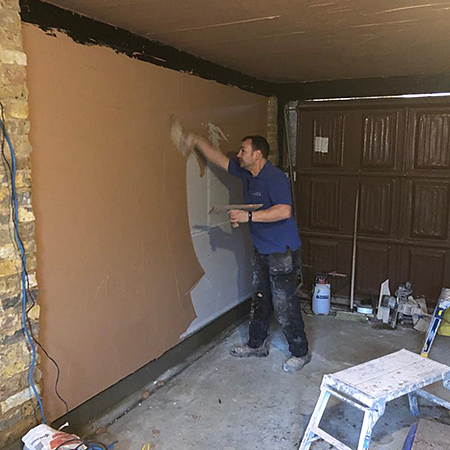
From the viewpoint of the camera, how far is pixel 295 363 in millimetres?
3215

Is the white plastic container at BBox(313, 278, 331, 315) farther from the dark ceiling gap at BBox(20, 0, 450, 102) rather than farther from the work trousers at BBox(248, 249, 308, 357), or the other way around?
the dark ceiling gap at BBox(20, 0, 450, 102)

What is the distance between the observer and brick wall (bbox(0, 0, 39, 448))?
191 cm

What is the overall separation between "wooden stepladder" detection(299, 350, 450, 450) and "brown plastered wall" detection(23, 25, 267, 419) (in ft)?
3.95

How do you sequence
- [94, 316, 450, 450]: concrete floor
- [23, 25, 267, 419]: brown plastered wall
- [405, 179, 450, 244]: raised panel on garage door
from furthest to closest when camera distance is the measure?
[405, 179, 450, 244]: raised panel on garage door, [94, 316, 450, 450]: concrete floor, [23, 25, 267, 419]: brown plastered wall

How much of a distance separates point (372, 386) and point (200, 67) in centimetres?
237

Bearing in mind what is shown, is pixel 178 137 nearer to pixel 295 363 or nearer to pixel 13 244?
pixel 13 244

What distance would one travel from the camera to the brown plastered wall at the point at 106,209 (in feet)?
7.16

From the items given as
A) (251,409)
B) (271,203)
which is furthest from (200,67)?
(251,409)

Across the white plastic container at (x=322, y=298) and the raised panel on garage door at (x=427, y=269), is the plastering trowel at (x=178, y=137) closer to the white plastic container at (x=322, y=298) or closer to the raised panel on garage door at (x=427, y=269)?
the white plastic container at (x=322, y=298)

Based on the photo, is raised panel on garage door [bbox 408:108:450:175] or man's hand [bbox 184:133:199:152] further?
raised panel on garage door [bbox 408:108:450:175]

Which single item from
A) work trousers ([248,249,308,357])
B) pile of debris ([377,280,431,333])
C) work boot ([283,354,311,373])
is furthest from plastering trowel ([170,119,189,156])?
pile of debris ([377,280,431,333])

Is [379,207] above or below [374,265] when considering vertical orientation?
above

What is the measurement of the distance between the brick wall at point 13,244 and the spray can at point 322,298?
281 cm

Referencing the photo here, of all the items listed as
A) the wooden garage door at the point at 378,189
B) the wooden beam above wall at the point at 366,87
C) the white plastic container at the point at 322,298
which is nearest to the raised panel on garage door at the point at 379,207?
the wooden garage door at the point at 378,189
